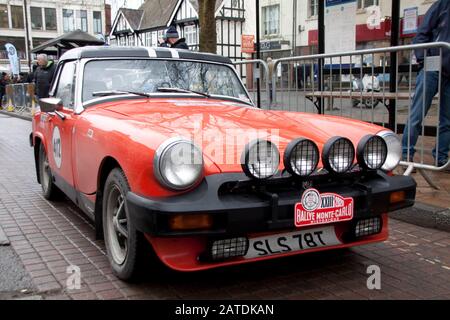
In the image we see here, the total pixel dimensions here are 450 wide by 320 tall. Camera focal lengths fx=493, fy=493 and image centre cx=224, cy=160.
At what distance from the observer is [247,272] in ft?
11.0

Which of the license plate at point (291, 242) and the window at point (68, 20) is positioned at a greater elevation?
the window at point (68, 20)

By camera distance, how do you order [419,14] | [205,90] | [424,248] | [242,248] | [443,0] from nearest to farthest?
1. [242,248]
2. [424,248]
3. [205,90]
4. [443,0]
5. [419,14]

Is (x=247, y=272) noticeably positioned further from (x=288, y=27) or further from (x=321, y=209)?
(x=288, y=27)

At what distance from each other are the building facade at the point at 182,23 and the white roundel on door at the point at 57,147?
850 inches

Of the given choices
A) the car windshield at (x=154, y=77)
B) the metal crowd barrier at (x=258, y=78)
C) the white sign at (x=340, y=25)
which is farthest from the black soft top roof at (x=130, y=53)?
the white sign at (x=340, y=25)

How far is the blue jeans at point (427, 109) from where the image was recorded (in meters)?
4.98

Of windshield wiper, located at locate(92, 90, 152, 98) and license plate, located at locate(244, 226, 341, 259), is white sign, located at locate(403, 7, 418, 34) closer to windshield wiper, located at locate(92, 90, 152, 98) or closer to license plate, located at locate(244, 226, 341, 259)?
windshield wiper, located at locate(92, 90, 152, 98)

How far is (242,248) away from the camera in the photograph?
2824 millimetres

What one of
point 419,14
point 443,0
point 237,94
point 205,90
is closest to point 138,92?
point 205,90

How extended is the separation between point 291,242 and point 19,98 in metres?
21.5

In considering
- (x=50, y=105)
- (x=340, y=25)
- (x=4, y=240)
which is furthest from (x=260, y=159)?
(x=340, y=25)

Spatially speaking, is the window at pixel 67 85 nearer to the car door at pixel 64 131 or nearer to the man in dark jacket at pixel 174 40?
the car door at pixel 64 131

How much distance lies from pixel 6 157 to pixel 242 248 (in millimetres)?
7083
